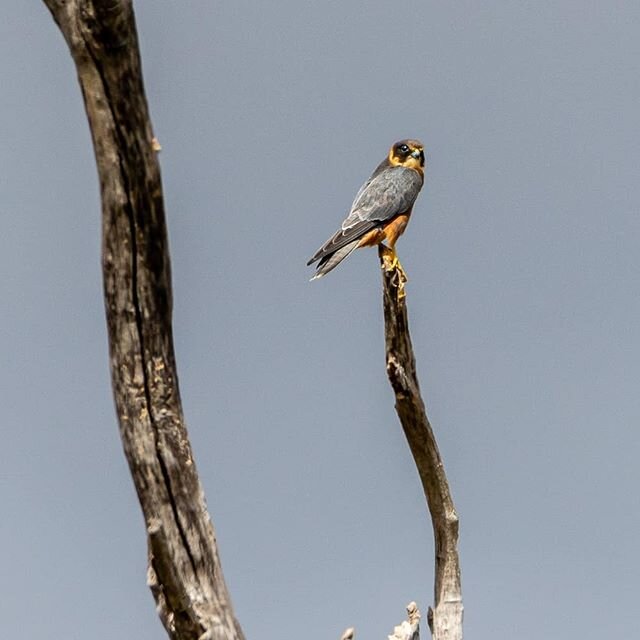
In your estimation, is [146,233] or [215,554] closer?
[146,233]

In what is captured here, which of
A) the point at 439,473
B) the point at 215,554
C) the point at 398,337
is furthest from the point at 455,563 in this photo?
the point at 215,554

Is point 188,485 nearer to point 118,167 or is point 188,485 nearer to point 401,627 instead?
point 118,167

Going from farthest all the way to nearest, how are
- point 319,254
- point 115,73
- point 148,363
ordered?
point 319,254, point 148,363, point 115,73

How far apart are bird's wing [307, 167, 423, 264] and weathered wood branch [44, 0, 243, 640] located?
18.8ft

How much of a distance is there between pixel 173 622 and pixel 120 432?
1.28 meters

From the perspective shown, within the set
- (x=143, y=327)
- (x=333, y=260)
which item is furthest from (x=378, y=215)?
(x=143, y=327)

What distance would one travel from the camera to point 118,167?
6.68 m

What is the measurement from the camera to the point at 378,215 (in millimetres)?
13172

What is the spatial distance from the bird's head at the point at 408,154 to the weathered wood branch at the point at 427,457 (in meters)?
5.30

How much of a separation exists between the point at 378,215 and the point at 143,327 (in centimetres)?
655

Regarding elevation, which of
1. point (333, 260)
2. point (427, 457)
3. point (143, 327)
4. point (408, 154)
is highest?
point (408, 154)

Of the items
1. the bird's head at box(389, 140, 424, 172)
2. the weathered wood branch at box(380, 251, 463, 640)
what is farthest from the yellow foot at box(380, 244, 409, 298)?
the bird's head at box(389, 140, 424, 172)

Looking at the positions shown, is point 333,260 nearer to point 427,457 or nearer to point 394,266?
point 394,266

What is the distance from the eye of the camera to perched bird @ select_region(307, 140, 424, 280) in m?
12.8
